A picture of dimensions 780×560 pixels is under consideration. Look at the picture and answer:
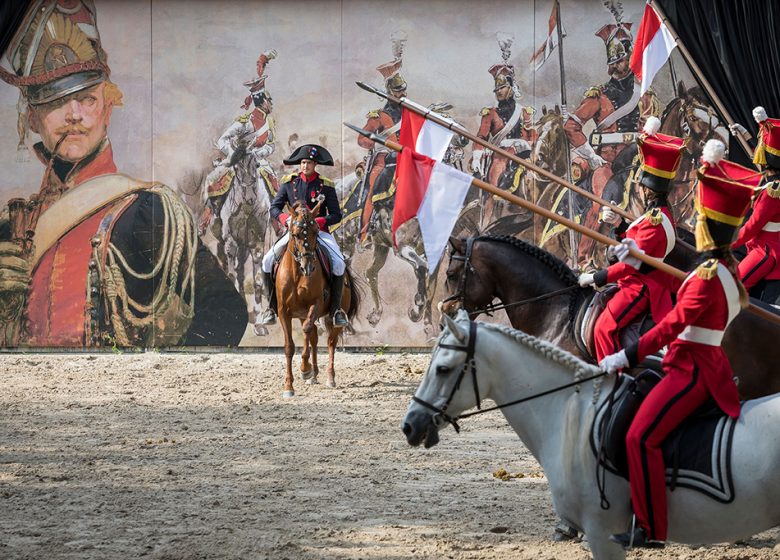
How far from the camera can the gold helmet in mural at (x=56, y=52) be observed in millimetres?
17719

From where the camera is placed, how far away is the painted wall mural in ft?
57.3

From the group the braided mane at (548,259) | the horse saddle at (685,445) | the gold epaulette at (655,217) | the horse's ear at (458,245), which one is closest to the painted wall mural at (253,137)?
the horse's ear at (458,245)

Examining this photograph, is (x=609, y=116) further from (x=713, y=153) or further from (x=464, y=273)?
(x=713, y=153)

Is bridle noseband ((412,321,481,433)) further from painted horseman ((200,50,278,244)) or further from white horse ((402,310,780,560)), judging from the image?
painted horseman ((200,50,278,244))

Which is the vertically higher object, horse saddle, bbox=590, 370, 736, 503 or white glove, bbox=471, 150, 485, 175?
white glove, bbox=471, 150, 485, 175

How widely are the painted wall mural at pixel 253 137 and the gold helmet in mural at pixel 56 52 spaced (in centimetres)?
3

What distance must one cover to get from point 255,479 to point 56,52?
1116 cm

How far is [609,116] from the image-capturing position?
57.4 feet

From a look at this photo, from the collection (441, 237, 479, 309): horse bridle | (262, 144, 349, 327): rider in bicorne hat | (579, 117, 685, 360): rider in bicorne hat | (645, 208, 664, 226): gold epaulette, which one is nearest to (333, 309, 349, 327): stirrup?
(262, 144, 349, 327): rider in bicorne hat

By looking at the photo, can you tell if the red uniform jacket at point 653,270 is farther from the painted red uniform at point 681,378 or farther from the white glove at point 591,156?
the white glove at point 591,156

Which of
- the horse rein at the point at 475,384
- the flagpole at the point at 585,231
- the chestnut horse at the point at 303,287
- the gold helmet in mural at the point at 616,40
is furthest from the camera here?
the gold helmet in mural at the point at 616,40

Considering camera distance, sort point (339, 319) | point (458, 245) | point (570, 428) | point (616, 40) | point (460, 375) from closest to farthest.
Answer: point (570, 428)
point (460, 375)
point (458, 245)
point (339, 319)
point (616, 40)

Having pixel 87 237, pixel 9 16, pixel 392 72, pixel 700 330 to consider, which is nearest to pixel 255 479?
pixel 700 330

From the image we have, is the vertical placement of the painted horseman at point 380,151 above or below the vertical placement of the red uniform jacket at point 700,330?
above
